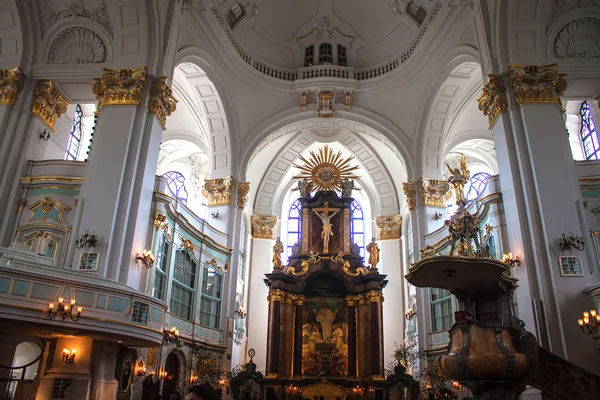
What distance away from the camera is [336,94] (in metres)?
25.0

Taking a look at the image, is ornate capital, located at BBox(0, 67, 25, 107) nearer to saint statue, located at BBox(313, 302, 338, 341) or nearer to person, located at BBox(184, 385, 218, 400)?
saint statue, located at BBox(313, 302, 338, 341)

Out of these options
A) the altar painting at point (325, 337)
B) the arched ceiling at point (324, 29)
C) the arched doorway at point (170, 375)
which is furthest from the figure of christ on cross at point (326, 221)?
the arched doorway at point (170, 375)

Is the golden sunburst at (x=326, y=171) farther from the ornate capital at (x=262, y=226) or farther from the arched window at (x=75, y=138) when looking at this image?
the arched window at (x=75, y=138)

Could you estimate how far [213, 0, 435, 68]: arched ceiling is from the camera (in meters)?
23.9

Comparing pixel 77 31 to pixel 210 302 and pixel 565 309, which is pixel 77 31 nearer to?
pixel 210 302

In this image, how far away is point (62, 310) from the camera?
403 inches

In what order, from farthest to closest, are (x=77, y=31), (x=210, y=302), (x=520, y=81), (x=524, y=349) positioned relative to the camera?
1. (x=210, y=302)
2. (x=77, y=31)
3. (x=520, y=81)
4. (x=524, y=349)

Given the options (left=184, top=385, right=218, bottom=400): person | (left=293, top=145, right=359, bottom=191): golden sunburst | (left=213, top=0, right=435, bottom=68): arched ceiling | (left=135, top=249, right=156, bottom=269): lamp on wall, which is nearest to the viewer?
(left=184, top=385, right=218, bottom=400): person

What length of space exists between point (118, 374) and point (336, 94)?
16.9 metres

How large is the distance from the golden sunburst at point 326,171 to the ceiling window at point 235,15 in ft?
25.8

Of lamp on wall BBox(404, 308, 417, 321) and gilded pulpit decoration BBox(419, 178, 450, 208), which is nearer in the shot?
gilded pulpit decoration BBox(419, 178, 450, 208)

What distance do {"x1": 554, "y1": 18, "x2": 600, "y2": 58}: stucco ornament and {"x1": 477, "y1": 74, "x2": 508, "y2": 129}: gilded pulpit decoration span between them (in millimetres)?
2636

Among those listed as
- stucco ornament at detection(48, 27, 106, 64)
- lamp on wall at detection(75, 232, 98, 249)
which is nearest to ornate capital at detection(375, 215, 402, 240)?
stucco ornament at detection(48, 27, 106, 64)

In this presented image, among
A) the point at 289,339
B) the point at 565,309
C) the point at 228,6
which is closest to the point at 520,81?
the point at 565,309
